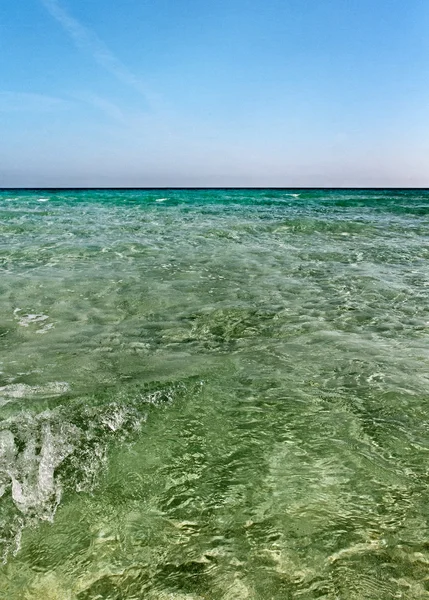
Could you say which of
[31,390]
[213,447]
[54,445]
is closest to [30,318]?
[31,390]

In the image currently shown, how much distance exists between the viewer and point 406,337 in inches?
185

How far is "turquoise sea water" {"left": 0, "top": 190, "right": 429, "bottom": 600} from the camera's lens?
188cm

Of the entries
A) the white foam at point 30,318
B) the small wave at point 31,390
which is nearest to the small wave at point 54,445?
the small wave at point 31,390

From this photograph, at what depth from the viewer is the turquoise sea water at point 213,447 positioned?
1.88 metres

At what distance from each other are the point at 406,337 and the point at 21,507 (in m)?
4.04

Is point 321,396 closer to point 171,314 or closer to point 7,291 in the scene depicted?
point 171,314

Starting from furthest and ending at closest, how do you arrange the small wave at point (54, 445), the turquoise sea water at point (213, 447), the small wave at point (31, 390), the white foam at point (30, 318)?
the white foam at point (30, 318) → the small wave at point (31, 390) → the small wave at point (54, 445) → the turquoise sea water at point (213, 447)

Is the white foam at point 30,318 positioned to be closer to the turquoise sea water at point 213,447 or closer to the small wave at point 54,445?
the turquoise sea water at point 213,447

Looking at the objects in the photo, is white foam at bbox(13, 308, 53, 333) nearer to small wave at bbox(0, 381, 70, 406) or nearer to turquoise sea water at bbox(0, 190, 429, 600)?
turquoise sea water at bbox(0, 190, 429, 600)

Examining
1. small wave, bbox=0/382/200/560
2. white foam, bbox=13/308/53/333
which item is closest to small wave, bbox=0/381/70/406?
small wave, bbox=0/382/200/560

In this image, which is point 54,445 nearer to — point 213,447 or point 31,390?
→ point 31,390

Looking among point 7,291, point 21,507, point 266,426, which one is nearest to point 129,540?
point 21,507

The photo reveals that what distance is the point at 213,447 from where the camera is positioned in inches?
106

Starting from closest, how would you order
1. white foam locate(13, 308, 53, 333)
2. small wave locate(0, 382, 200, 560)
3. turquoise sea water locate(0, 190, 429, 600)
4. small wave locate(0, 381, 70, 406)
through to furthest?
turquoise sea water locate(0, 190, 429, 600) → small wave locate(0, 382, 200, 560) → small wave locate(0, 381, 70, 406) → white foam locate(13, 308, 53, 333)
